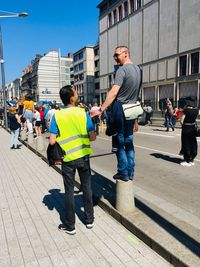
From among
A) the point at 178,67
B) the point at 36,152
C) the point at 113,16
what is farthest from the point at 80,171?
the point at 113,16

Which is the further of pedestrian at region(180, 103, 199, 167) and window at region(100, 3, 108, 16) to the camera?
window at region(100, 3, 108, 16)

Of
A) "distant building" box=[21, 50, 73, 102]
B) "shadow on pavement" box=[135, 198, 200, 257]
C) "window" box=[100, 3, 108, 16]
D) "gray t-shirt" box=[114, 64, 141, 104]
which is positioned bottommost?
"shadow on pavement" box=[135, 198, 200, 257]

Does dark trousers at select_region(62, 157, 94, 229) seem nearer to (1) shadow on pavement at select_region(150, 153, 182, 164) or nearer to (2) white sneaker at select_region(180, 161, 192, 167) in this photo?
(2) white sneaker at select_region(180, 161, 192, 167)

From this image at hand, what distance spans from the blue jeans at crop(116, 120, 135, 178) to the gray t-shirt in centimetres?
36

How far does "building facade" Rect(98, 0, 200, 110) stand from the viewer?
26.6 meters

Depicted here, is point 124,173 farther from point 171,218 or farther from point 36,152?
point 36,152

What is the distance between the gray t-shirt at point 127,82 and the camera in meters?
3.87

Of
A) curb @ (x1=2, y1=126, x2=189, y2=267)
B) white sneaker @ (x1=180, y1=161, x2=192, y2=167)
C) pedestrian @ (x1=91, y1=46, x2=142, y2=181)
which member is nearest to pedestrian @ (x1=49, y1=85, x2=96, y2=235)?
pedestrian @ (x1=91, y1=46, x2=142, y2=181)

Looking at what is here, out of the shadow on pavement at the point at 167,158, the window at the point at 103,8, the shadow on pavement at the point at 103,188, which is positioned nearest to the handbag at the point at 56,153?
the shadow on pavement at the point at 103,188

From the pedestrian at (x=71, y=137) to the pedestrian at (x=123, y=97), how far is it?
445 mm

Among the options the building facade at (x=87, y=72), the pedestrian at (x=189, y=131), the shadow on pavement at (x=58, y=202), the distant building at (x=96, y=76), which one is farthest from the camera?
the building facade at (x=87, y=72)

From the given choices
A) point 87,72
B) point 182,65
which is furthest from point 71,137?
point 87,72

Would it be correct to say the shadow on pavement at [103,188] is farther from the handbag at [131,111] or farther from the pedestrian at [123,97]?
the handbag at [131,111]

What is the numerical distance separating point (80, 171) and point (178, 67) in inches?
1078
